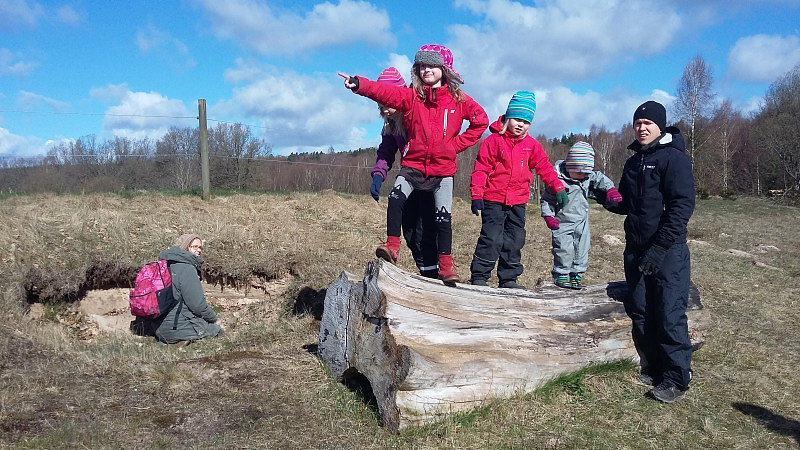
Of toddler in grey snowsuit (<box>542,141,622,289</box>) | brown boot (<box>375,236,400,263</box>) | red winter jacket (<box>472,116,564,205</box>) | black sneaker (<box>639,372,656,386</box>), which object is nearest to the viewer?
black sneaker (<box>639,372,656,386</box>)

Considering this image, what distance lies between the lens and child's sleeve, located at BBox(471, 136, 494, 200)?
611 centimetres

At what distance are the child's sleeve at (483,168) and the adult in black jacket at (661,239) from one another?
1.55 m

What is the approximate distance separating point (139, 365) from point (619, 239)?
10588 millimetres

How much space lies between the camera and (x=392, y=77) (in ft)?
20.3

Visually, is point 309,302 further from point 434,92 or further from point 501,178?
point 434,92

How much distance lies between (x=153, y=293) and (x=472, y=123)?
3.78 m

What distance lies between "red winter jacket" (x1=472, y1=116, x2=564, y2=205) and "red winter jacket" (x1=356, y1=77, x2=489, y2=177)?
508 millimetres

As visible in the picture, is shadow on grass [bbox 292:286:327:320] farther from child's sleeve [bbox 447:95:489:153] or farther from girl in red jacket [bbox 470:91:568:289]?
child's sleeve [bbox 447:95:489:153]

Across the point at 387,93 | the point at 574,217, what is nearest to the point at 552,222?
the point at 574,217

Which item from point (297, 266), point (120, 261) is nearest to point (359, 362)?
point (297, 266)

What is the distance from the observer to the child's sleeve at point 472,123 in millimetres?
5738

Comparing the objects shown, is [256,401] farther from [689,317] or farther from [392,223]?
[689,317]

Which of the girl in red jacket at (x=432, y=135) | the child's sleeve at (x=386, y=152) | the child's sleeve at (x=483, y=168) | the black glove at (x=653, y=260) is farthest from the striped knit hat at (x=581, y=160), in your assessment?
the black glove at (x=653, y=260)

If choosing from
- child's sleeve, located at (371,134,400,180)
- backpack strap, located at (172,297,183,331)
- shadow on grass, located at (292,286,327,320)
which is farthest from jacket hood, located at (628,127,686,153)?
backpack strap, located at (172,297,183,331)
